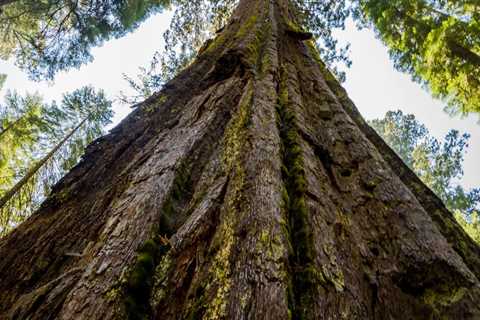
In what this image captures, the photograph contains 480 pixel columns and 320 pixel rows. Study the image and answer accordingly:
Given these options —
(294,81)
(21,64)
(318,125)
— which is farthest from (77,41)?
(318,125)

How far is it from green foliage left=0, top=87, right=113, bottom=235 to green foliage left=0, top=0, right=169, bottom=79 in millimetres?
3306

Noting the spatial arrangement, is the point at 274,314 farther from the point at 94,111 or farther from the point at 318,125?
the point at 94,111

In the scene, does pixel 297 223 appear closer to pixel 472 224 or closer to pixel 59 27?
pixel 59 27

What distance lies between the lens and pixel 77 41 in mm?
12570

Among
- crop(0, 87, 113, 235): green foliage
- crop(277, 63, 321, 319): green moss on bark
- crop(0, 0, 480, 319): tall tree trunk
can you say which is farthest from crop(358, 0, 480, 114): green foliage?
crop(0, 87, 113, 235): green foliage

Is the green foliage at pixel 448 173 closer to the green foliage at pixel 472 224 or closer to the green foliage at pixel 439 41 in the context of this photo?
the green foliage at pixel 472 224

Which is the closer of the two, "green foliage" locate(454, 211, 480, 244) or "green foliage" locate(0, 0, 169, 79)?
"green foliage" locate(0, 0, 169, 79)

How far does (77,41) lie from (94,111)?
5.26 m

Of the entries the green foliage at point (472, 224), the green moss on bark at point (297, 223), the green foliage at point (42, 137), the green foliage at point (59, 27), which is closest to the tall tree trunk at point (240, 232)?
the green moss on bark at point (297, 223)

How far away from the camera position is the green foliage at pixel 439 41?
8602 millimetres

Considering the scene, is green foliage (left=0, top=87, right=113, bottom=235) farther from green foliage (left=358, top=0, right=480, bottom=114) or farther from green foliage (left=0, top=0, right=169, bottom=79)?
green foliage (left=358, top=0, right=480, bottom=114)

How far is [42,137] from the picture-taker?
48.1 ft

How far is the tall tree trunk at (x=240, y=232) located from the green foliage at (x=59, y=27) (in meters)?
11.5

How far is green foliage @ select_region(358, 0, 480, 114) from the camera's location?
28.2 ft
